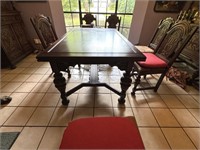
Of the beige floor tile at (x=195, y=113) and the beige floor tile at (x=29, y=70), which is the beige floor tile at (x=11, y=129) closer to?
the beige floor tile at (x=29, y=70)

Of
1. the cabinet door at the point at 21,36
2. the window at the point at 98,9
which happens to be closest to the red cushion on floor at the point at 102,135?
the cabinet door at the point at 21,36

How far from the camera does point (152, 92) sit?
213 cm

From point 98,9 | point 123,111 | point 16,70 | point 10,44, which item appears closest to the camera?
point 123,111

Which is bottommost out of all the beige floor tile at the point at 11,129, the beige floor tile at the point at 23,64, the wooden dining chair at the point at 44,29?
the beige floor tile at the point at 23,64

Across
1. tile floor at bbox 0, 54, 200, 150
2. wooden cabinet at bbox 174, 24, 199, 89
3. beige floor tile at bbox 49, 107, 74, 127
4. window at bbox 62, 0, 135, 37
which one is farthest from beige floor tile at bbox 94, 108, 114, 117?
window at bbox 62, 0, 135, 37

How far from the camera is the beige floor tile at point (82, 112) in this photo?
1628 mm

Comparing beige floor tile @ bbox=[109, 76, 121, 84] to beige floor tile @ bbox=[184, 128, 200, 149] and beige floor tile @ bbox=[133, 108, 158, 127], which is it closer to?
beige floor tile @ bbox=[133, 108, 158, 127]

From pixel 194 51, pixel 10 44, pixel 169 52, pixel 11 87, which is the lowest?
pixel 11 87

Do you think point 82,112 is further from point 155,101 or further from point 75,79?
point 155,101

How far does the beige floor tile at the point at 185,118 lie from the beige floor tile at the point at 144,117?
311 mm

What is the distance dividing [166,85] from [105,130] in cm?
192

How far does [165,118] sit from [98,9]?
315 centimetres

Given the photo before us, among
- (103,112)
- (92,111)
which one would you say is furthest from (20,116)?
(103,112)

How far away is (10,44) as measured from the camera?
2.90 m
